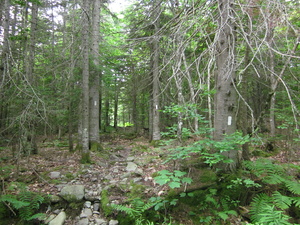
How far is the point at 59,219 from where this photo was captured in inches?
153

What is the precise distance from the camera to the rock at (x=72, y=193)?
4.44 meters

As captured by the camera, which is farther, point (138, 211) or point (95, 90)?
point (95, 90)

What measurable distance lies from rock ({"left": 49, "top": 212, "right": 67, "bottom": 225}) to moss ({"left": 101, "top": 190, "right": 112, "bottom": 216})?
0.85m

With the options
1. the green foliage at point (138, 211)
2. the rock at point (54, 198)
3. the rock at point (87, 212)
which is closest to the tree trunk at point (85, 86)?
the rock at point (54, 198)

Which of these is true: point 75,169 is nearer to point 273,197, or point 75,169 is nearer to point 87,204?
point 87,204

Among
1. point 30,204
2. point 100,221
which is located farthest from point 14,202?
point 100,221

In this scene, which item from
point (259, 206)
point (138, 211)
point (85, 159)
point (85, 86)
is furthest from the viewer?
point (85, 86)

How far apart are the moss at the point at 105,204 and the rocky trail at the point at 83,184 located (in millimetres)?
23

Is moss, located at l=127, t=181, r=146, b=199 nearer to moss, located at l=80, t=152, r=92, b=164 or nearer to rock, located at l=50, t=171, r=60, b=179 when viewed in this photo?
rock, located at l=50, t=171, r=60, b=179

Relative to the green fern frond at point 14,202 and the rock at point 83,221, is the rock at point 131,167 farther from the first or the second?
the green fern frond at point 14,202

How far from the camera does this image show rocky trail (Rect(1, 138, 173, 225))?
4.10 meters

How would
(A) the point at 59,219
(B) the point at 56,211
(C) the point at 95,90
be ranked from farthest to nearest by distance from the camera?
(C) the point at 95,90 → (B) the point at 56,211 → (A) the point at 59,219

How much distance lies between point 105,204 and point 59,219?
3.26ft

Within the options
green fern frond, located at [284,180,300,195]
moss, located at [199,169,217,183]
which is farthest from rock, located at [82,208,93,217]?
green fern frond, located at [284,180,300,195]
